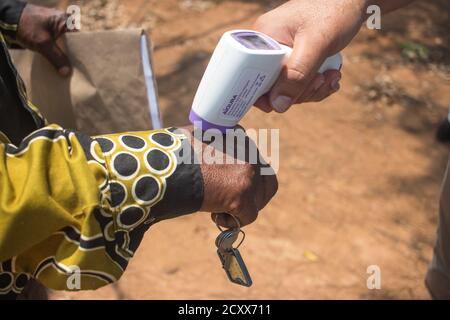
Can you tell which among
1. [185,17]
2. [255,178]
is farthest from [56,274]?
[185,17]

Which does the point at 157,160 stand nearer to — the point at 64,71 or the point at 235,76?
the point at 235,76

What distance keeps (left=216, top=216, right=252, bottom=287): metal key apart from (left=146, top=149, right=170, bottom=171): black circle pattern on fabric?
0.23 metres

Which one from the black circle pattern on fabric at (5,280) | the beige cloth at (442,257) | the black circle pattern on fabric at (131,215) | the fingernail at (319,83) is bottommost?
the beige cloth at (442,257)

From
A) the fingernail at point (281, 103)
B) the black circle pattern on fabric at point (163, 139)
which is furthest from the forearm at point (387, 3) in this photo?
the black circle pattern on fabric at point (163, 139)

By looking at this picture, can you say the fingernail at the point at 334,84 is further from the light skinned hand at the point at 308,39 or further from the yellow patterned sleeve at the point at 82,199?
the yellow patterned sleeve at the point at 82,199

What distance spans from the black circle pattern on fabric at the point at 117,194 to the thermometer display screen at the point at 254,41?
0.37 m

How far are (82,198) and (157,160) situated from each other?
0.17 meters

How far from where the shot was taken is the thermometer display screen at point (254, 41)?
1.13 metres

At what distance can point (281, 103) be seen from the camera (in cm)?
126

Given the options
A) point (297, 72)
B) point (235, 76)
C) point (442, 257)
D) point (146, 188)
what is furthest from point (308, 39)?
point (442, 257)

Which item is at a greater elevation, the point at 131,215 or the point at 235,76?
the point at 235,76

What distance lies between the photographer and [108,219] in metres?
1.04

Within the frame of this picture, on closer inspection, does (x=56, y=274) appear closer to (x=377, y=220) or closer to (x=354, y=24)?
(x=354, y=24)

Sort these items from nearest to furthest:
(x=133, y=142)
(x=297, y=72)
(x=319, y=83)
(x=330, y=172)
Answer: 1. (x=133, y=142)
2. (x=297, y=72)
3. (x=319, y=83)
4. (x=330, y=172)
